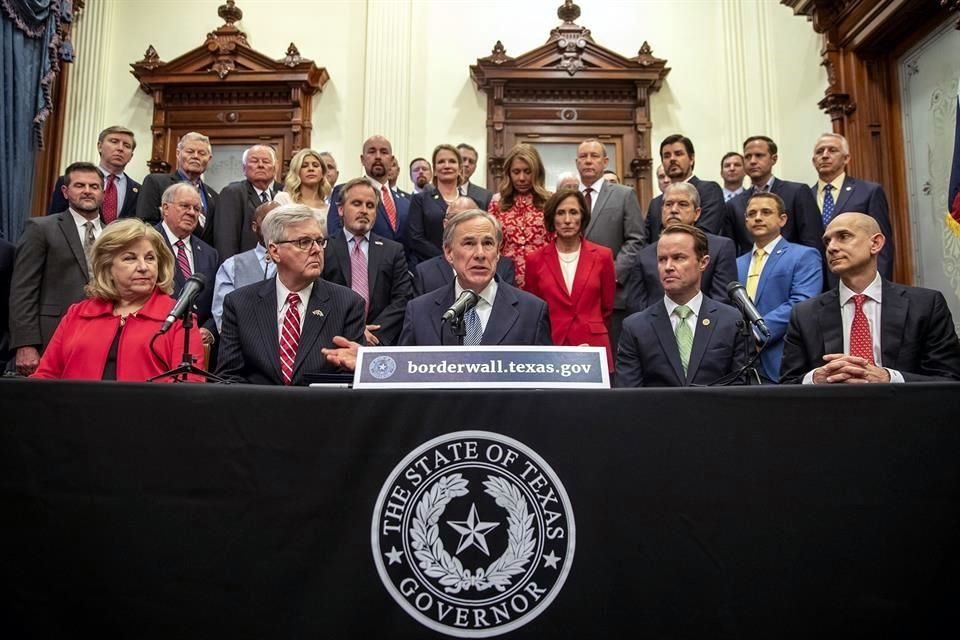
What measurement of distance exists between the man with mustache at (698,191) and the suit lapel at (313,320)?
232 centimetres

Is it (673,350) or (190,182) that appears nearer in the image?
(673,350)

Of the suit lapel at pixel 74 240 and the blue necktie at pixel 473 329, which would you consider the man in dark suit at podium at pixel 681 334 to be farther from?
the suit lapel at pixel 74 240

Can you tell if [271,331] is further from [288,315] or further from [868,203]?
[868,203]

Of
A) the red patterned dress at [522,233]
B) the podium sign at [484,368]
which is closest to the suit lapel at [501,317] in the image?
the podium sign at [484,368]

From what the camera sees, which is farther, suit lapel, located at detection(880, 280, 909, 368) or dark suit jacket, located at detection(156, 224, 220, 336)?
dark suit jacket, located at detection(156, 224, 220, 336)

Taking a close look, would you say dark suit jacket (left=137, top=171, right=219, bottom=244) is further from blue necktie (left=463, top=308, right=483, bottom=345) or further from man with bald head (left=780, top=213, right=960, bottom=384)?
man with bald head (left=780, top=213, right=960, bottom=384)

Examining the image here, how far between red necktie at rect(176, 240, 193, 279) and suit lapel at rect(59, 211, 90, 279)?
46 centimetres

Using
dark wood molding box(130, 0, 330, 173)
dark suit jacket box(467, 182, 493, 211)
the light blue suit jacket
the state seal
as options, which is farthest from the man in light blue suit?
dark wood molding box(130, 0, 330, 173)

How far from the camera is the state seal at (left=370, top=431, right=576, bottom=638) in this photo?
5.24ft

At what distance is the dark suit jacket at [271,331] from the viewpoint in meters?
2.82

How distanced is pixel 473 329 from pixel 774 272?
186cm

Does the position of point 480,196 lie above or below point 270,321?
above

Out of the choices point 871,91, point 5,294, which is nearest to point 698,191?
point 871,91

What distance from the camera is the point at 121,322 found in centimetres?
277
